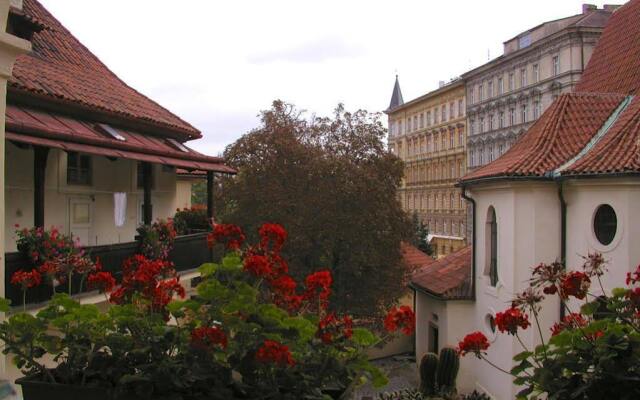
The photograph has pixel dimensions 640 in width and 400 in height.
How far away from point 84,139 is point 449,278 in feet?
48.8

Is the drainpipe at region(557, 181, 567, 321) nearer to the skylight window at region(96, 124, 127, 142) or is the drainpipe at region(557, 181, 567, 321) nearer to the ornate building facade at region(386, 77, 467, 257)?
the skylight window at region(96, 124, 127, 142)

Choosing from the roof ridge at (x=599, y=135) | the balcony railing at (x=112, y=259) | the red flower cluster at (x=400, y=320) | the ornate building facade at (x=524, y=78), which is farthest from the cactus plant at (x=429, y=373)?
the ornate building facade at (x=524, y=78)

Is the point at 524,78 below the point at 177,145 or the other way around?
the other way around

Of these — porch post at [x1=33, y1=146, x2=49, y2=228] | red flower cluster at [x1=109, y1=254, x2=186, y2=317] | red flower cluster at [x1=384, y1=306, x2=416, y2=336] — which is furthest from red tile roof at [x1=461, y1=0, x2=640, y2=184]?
red flower cluster at [x1=109, y1=254, x2=186, y2=317]

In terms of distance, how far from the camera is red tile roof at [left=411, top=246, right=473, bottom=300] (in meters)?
21.3

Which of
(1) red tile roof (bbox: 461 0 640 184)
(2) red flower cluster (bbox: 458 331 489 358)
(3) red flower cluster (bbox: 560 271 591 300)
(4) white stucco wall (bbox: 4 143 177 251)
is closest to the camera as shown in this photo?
(3) red flower cluster (bbox: 560 271 591 300)

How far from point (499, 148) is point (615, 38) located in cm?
3337

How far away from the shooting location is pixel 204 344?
3859 mm

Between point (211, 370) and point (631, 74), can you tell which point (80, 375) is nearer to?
point (211, 370)

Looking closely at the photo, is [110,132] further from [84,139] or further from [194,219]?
[194,219]

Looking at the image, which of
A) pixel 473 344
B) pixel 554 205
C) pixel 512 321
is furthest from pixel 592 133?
pixel 512 321

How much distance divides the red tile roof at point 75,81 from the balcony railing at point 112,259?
2795 mm

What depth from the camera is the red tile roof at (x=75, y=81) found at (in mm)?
11633

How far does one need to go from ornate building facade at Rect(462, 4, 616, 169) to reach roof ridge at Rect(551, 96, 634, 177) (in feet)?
79.8
